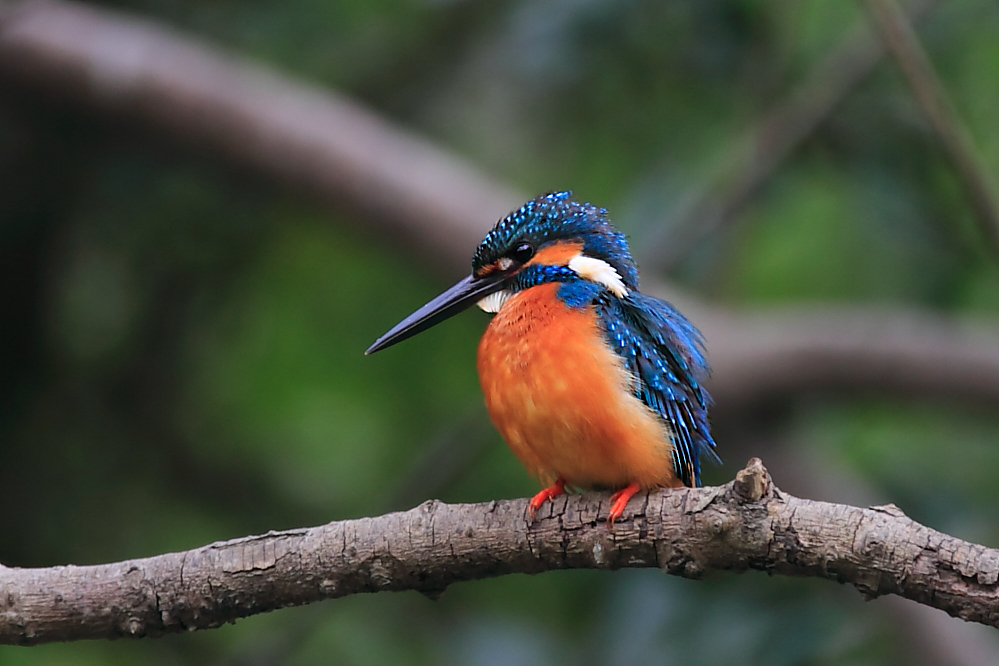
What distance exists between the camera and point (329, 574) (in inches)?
94.2

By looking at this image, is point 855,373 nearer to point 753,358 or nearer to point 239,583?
point 753,358

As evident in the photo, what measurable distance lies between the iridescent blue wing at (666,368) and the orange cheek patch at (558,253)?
19cm

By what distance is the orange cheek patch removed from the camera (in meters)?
3.07

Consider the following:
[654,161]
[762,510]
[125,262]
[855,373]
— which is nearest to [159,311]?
[125,262]

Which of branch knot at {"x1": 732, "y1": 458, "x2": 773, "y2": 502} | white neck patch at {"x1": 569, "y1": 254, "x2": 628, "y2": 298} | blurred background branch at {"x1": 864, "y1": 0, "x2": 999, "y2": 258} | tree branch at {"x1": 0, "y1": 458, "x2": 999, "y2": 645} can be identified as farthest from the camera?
blurred background branch at {"x1": 864, "y1": 0, "x2": 999, "y2": 258}

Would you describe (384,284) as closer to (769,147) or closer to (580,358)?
(769,147)

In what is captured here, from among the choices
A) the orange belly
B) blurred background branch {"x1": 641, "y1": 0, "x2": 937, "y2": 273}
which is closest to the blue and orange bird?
the orange belly

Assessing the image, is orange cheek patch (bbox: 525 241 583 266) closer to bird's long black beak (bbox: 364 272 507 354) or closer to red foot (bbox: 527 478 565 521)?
bird's long black beak (bbox: 364 272 507 354)

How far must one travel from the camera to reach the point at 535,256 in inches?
122

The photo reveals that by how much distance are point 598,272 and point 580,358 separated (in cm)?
39

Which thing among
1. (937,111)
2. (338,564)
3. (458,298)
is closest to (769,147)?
(937,111)

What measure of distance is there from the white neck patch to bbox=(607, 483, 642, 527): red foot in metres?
0.60

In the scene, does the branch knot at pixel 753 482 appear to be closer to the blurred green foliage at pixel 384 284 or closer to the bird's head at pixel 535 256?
the bird's head at pixel 535 256

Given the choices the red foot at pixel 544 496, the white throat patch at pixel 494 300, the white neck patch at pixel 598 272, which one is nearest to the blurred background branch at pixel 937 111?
the white neck patch at pixel 598 272
